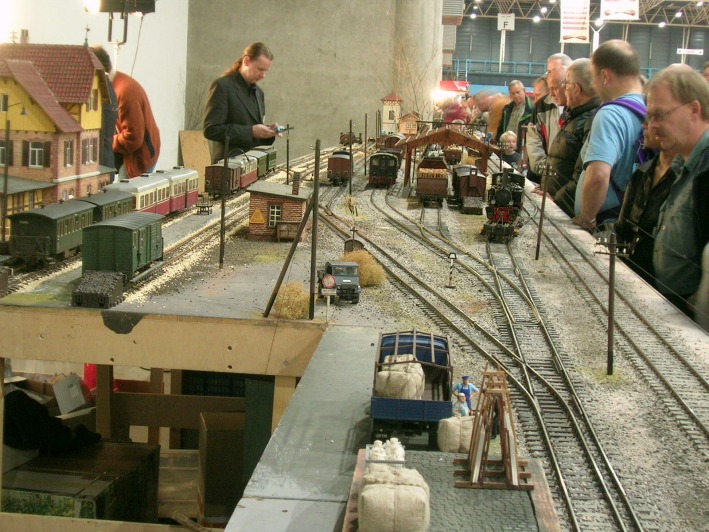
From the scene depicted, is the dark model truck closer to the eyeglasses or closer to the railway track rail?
the railway track rail

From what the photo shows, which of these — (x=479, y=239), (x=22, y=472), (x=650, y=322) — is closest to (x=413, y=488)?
(x=650, y=322)

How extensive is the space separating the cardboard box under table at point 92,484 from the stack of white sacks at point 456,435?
637 cm

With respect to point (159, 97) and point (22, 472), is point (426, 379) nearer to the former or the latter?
point (22, 472)

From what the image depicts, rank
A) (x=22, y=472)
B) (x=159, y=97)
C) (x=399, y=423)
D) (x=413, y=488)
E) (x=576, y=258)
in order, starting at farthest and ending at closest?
(x=159, y=97)
(x=576, y=258)
(x=22, y=472)
(x=399, y=423)
(x=413, y=488)

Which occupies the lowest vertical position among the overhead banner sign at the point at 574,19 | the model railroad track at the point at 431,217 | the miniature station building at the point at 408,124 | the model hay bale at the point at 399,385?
the model hay bale at the point at 399,385

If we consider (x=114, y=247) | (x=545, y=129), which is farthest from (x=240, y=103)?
(x=545, y=129)

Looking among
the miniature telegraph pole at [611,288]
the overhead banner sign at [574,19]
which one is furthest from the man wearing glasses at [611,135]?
the overhead banner sign at [574,19]

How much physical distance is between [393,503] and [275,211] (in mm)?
11635

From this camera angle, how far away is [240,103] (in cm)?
1806

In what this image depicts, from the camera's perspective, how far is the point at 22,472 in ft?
42.4

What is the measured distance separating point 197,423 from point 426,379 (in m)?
6.43

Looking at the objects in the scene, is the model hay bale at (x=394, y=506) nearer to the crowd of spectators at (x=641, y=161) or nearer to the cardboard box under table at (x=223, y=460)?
A: the crowd of spectators at (x=641, y=161)

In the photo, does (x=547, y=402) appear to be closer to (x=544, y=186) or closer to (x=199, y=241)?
(x=544, y=186)

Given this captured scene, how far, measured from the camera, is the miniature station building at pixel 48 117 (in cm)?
1388
